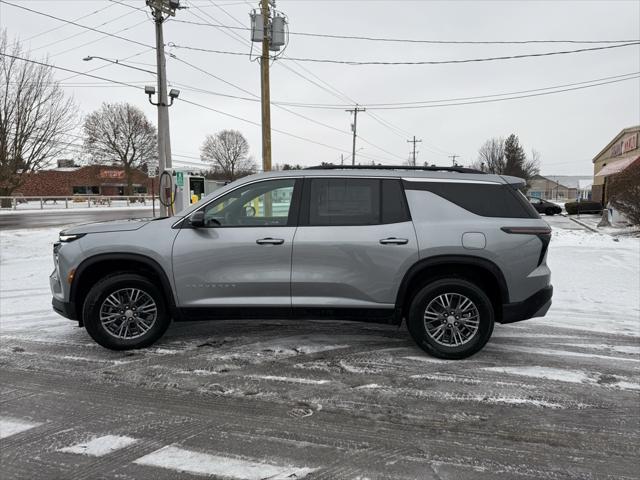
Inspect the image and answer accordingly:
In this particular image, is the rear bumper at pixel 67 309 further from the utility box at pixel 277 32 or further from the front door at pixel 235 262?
the utility box at pixel 277 32

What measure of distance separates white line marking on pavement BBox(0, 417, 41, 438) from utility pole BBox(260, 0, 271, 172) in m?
11.3

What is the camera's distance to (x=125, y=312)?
4449 millimetres

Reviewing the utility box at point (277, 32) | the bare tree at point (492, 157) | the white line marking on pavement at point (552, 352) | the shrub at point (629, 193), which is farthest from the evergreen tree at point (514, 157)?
the white line marking on pavement at point (552, 352)

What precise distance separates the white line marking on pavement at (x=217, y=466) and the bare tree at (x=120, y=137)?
5553cm

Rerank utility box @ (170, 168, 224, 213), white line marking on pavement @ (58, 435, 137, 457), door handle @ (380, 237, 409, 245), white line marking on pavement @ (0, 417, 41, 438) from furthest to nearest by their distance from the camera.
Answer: utility box @ (170, 168, 224, 213), door handle @ (380, 237, 409, 245), white line marking on pavement @ (0, 417, 41, 438), white line marking on pavement @ (58, 435, 137, 457)

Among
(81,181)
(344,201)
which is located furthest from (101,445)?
(81,181)

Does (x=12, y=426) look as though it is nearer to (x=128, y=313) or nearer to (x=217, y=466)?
(x=128, y=313)

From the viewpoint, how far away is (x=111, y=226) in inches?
176

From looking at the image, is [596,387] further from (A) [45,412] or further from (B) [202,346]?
(A) [45,412]

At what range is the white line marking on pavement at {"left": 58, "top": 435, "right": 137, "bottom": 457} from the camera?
9.21 feet

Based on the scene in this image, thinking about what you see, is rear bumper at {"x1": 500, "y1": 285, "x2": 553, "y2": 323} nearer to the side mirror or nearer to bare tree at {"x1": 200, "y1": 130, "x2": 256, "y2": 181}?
the side mirror

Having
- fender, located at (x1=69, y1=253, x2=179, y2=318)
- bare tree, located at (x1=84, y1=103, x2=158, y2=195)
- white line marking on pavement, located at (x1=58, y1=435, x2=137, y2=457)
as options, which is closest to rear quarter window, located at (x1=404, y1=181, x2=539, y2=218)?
fender, located at (x1=69, y1=253, x2=179, y2=318)

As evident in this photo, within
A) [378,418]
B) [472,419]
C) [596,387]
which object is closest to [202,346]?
[378,418]

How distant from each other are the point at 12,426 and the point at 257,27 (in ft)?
45.5
